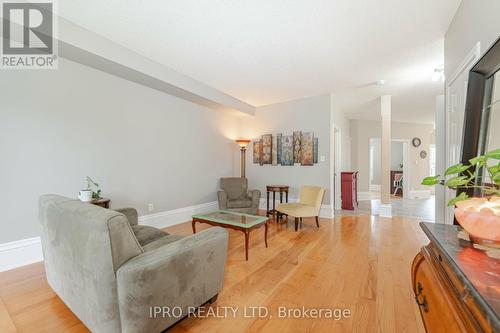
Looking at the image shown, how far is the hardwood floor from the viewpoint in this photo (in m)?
1.48

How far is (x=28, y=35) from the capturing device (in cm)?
221

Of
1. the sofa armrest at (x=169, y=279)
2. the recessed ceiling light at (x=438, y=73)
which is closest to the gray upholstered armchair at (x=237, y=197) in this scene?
the sofa armrest at (x=169, y=279)

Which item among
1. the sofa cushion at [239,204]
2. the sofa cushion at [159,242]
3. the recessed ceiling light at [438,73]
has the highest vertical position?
the recessed ceiling light at [438,73]

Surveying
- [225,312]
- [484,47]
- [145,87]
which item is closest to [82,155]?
[145,87]

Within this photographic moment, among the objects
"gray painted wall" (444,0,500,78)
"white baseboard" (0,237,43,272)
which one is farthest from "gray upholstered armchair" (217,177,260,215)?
"gray painted wall" (444,0,500,78)

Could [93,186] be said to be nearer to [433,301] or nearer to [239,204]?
[239,204]

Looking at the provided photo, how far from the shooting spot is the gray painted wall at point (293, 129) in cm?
436

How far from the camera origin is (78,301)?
4.50 feet

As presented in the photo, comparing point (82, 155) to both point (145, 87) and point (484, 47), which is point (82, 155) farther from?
point (484, 47)

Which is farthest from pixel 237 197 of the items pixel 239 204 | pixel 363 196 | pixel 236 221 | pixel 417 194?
pixel 417 194

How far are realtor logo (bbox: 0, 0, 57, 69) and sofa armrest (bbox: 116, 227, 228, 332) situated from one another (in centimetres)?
250

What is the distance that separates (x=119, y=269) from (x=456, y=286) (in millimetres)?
1412

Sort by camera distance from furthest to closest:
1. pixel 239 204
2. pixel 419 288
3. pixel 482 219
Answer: pixel 239 204, pixel 419 288, pixel 482 219

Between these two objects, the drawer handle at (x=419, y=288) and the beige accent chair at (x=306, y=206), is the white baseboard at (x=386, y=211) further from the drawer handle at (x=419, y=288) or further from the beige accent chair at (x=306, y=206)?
the drawer handle at (x=419, y=288)
